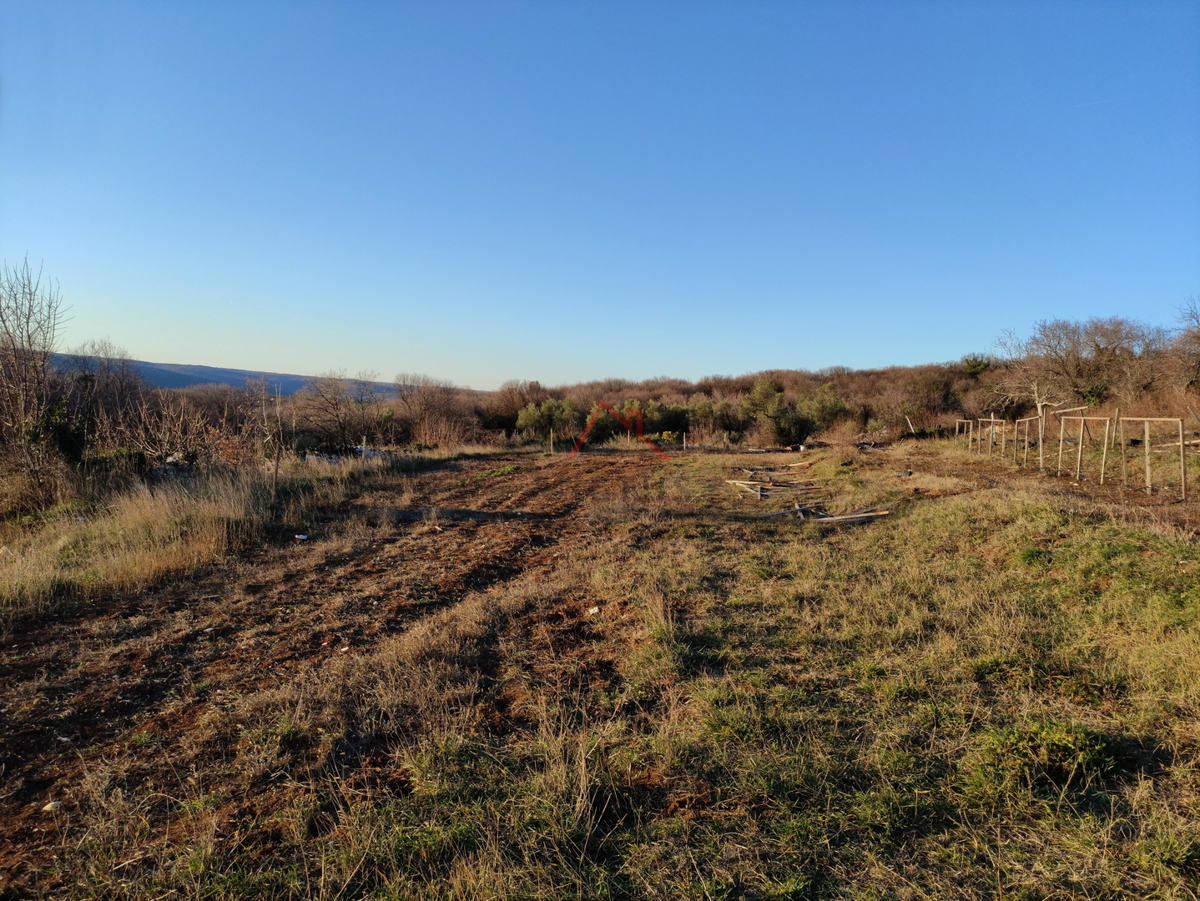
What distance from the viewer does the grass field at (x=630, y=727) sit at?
2.18 meters

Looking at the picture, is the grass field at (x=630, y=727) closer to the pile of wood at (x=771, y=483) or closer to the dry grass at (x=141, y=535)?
the dry grass at (x=141, y=535)

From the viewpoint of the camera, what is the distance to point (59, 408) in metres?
9.67

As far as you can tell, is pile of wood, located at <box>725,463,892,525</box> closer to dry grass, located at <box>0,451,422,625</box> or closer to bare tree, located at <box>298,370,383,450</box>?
dry grass, located at <box>0,451,422,625</box>

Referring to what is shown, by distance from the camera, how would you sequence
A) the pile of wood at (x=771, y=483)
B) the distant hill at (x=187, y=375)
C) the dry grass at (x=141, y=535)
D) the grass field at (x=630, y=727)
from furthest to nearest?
the distant hill at (x=187, y=375) → the pile of wood at (x=771, y=483) → the dry grass at (x=141, y=535) → the grass field at (x=630, y=727)

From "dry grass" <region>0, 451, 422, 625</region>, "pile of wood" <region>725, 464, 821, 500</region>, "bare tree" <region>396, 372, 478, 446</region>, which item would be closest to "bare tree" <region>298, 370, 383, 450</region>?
"bare tree" <region>396, 372, 478, 446</region>

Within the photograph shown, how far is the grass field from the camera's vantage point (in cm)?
218

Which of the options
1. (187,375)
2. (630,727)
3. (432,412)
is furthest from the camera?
(187,375)

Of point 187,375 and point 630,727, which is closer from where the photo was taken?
point 630,727

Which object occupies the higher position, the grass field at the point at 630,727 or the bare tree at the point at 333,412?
the bare tree at the point at 333,412

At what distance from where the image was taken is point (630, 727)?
320 cm

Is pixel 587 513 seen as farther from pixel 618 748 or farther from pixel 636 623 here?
pixel 618 748

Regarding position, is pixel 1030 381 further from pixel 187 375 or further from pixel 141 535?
pixel 187 375

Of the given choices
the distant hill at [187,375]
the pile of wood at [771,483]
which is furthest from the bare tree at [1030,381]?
the distant hill at [187,375]

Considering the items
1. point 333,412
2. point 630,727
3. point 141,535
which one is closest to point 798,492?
point 630,727
